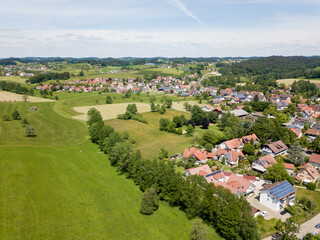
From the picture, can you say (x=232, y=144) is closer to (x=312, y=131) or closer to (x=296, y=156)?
(x=296, y=156)

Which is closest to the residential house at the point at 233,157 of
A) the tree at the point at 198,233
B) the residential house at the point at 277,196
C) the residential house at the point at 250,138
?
the residential house at the point at 250,138

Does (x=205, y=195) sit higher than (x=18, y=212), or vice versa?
(x=205, y=195)

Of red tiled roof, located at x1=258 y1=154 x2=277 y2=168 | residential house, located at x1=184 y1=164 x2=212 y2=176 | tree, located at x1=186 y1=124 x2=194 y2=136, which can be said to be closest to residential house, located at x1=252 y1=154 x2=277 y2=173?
red tiled roof, located at x1=258 y1=154 x2=277 y2=168

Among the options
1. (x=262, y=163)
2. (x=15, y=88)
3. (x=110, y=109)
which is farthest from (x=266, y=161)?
(x=15, y=88)

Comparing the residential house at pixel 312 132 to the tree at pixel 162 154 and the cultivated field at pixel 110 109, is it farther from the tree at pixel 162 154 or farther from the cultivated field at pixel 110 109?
the cultivated field at pixel 110 109

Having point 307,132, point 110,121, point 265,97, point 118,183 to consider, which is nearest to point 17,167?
point 118,183

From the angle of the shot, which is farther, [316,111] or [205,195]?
[316,111]

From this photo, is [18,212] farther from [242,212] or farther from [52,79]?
[52,79]

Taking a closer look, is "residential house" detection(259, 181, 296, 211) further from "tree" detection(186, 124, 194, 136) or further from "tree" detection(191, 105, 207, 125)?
"tree" detection(191, 105, 207, 125)
